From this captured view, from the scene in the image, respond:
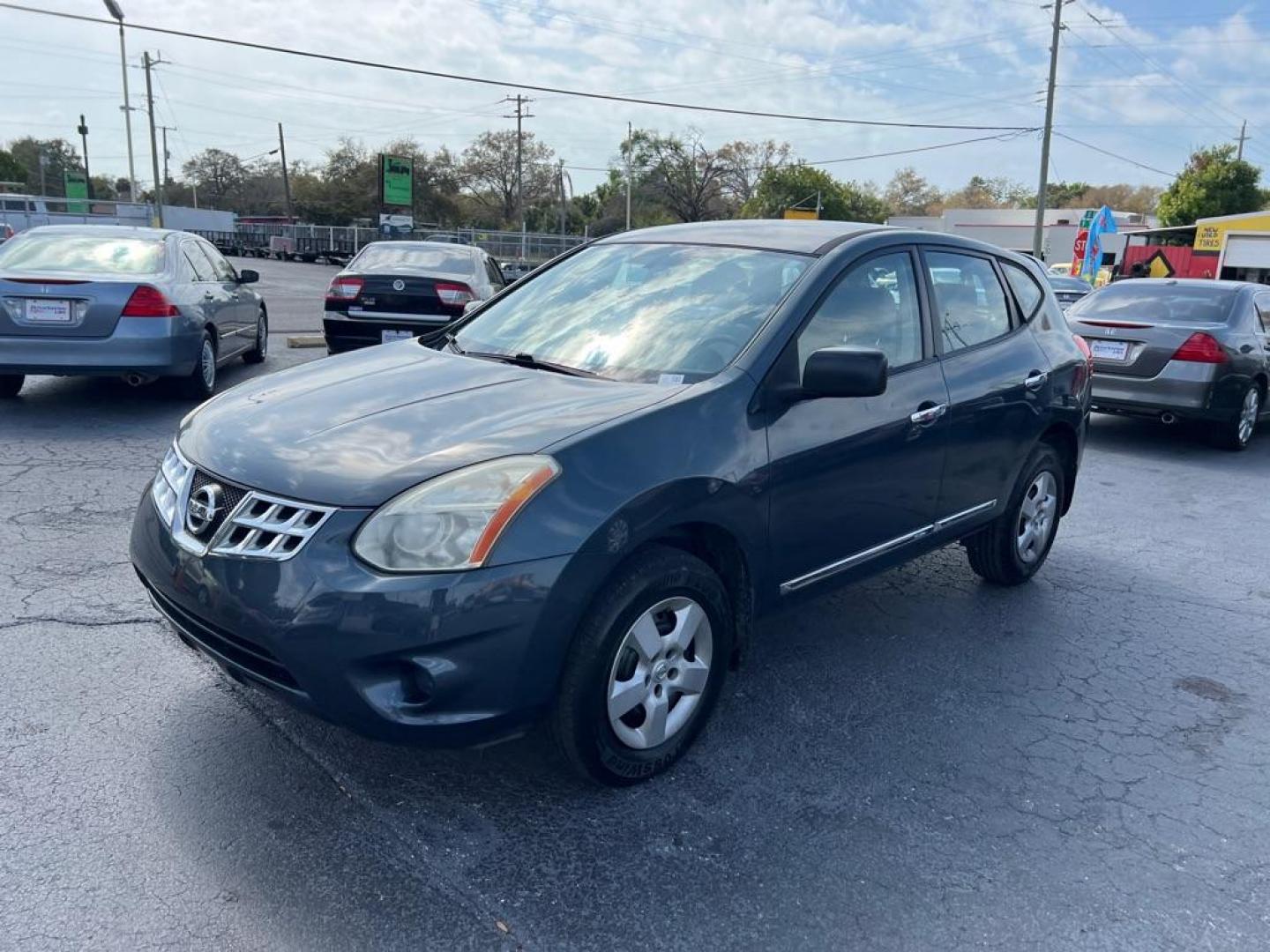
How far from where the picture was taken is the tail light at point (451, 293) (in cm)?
1033

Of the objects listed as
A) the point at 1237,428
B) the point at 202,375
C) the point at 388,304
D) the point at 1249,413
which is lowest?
the point at 1237,428

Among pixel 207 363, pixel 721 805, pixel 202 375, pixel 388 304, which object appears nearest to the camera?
pixel 721 805

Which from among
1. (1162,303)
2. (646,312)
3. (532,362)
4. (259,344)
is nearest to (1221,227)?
(1162,303)

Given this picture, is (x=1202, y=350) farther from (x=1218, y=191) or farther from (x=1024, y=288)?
(x=1218, y=191)

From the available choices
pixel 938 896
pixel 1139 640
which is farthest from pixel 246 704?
pixel 1139 640

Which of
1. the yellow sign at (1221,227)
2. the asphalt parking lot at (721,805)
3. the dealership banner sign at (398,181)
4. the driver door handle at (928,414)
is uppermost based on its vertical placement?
the dealership banner sign at (398,181)

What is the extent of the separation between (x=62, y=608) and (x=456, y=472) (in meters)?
2.49

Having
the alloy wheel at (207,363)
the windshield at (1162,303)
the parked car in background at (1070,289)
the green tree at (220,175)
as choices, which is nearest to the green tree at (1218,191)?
the parked car in background at (1070,289)

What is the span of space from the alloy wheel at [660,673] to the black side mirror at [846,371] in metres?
0.85

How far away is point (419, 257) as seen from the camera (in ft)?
36.4

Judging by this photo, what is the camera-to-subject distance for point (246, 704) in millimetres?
3461

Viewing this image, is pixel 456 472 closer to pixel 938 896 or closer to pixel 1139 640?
pixel 938 896

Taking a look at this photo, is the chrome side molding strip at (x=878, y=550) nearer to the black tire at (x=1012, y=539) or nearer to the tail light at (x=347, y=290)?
the black tire at (x=1012, y=539)

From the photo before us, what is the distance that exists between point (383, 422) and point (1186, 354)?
805 centimetres
